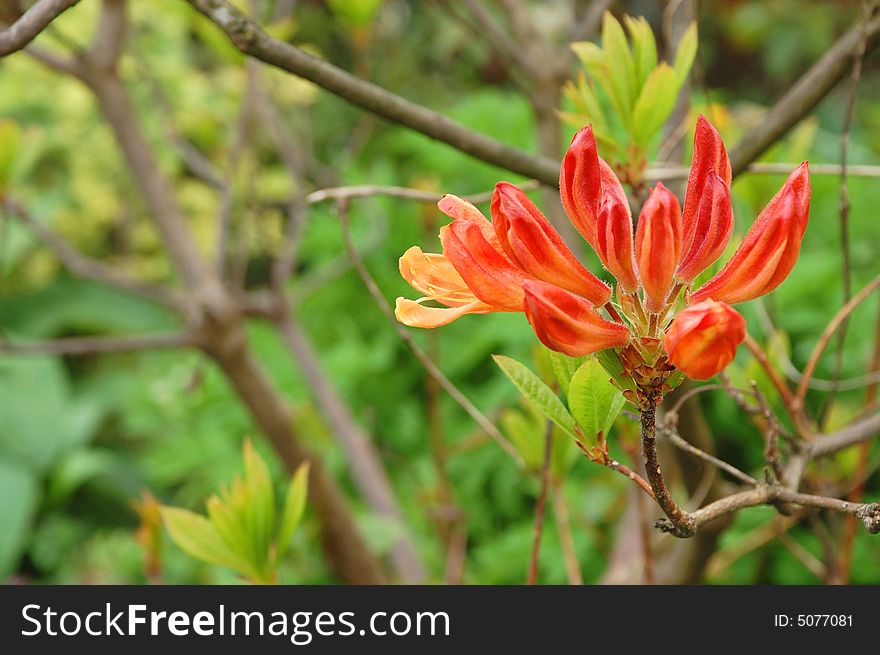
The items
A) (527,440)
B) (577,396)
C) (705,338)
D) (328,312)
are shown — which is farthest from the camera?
(328,312)

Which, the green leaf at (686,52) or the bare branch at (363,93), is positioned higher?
the green leaf at (686,52)

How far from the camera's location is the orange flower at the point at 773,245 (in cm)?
37

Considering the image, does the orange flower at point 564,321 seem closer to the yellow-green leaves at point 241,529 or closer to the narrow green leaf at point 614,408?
the narrow green leaf at point 614,408

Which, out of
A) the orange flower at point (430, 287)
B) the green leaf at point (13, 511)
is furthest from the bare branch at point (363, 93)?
the green leaf at point (13, 511)

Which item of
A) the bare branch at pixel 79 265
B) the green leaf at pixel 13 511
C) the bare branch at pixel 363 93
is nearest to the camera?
the bare branch at pixel 363 93

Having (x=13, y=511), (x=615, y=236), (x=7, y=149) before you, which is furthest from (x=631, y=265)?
(x=13, y=511)

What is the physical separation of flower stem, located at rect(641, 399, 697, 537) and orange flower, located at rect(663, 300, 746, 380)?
0.05 meters

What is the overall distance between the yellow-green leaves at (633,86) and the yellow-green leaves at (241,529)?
1.06 feet

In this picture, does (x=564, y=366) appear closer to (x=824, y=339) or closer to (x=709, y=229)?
(x=709, y=229)

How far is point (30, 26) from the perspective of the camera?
48 cm

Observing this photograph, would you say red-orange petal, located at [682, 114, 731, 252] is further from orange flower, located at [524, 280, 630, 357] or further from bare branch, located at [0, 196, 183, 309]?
bare branch, located at [0, 196, 183, 309]

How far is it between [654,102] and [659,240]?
282 millimetres

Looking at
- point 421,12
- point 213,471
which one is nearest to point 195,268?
point 213,471

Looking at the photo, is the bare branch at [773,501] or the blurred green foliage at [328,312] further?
the blurred green foliage at [328,312]
